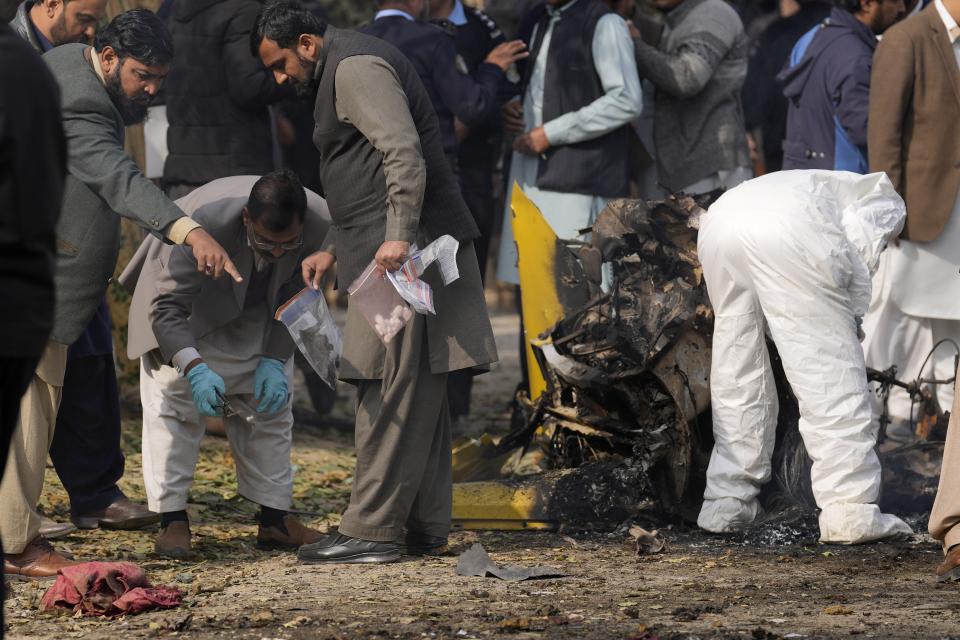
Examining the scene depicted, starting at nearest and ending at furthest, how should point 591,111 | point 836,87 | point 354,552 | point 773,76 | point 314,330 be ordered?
point 354,552 → point 314,330 → point 836,87 → point 591,111 → point 773,76

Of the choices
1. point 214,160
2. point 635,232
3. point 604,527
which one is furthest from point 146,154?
point 604,527

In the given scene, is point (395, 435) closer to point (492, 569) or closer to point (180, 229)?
point (492, 569)

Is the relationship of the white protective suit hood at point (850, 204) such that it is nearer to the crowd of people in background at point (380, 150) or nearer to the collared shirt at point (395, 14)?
the crowd of people in background at point (380, 150)

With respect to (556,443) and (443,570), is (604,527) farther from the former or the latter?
(443,570)

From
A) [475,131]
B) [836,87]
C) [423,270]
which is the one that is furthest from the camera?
[475,131]

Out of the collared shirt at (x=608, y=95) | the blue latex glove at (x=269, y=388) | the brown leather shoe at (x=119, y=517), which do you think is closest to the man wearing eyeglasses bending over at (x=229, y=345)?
the blue latex glove at (x=269, y=388)

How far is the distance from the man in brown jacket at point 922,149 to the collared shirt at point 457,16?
7.41 ft

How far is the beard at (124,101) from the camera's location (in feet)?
16.6

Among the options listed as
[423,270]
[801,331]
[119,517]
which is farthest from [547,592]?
[119,517]

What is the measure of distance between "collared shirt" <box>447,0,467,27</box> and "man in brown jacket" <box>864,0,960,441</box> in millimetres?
2259

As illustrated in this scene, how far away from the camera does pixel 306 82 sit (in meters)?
5.08

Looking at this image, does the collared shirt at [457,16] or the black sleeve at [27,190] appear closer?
the black sleeve at [27,190]

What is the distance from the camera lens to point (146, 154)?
7.41 m

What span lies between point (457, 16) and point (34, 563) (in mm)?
3857
